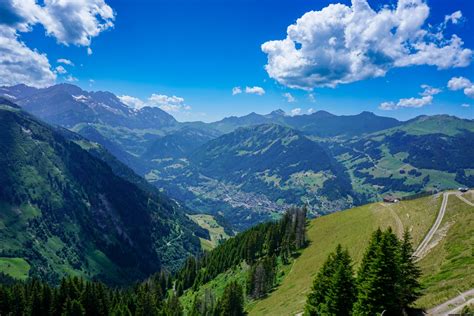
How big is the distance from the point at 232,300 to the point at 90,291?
147 ft

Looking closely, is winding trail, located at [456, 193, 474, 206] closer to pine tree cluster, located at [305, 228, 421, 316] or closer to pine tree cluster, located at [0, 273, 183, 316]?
pine tree cluster, located at [305, 228, 421, 316]

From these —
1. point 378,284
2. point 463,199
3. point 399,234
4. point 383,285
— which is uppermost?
point 463,199

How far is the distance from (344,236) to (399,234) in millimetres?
25345

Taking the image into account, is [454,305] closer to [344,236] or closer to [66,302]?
[344,236]

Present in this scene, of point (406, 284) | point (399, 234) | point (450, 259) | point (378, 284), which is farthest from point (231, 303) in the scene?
point (378, 284)

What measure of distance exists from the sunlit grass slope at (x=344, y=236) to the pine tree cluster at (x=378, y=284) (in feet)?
110

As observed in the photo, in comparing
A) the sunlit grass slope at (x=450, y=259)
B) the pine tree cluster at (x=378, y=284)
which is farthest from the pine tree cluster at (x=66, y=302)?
the sunlit grass slope at (x=450, y=259)

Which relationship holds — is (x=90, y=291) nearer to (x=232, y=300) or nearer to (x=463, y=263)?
(x=232, y=300)

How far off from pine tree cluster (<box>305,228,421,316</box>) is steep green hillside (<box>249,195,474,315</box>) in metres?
3.84

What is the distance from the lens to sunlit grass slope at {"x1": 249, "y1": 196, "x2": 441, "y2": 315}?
331ft

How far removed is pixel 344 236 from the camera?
131000 millimetres

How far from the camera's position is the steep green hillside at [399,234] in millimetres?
56344

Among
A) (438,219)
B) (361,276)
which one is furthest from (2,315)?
(438,219)

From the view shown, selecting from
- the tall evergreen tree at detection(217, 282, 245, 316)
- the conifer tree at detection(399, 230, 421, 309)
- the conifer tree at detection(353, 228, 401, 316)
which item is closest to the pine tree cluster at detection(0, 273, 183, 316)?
the tall evergreen tree at detection(217, 282, 245, 316)
